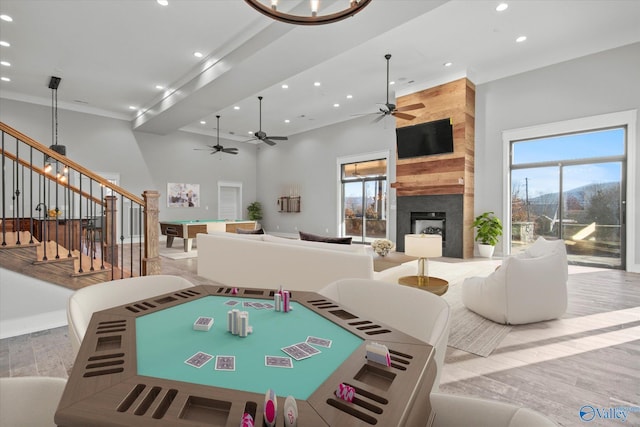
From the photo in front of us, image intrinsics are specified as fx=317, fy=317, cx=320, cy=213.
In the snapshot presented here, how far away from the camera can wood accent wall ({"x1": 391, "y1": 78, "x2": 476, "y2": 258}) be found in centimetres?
684

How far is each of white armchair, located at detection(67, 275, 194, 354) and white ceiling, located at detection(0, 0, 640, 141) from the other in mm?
3786

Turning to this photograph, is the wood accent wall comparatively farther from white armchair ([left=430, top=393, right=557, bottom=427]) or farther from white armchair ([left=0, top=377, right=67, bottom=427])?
white armchair ([left=0, top=377, right=67, bottom=427])

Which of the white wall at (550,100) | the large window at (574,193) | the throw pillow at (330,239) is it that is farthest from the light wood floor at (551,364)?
the white wall at (550,100)

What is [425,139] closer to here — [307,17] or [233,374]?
[307,17]

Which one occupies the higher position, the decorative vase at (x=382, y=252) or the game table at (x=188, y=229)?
the game table at (x=188, y=229)

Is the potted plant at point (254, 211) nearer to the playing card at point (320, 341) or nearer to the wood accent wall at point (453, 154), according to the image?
the wood accent wall at point (453, 154)

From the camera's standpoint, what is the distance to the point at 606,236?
5910 millimetres

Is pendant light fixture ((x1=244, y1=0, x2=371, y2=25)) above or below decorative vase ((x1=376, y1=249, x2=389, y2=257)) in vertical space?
above

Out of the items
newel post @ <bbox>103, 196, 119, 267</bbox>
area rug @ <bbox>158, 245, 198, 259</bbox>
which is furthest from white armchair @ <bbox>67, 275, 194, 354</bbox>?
area rug @ <bbox>158, 245, 198, 259</bbox>

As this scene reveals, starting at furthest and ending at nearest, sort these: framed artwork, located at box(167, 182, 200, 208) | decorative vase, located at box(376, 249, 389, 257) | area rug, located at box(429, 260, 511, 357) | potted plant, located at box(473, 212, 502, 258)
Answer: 1. framed artwork, located at box(167, 182, 200, 208)
2. potted plant, located at box(473, 212, 502, 258)
3. decorative vase, located at box(376, 249, 389, 257)
4. area rug, located at box(429, 260, 511, 357)

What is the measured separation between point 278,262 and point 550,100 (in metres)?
6.36

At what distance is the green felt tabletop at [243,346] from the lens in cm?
83

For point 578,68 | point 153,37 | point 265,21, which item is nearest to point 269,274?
point 265,21
